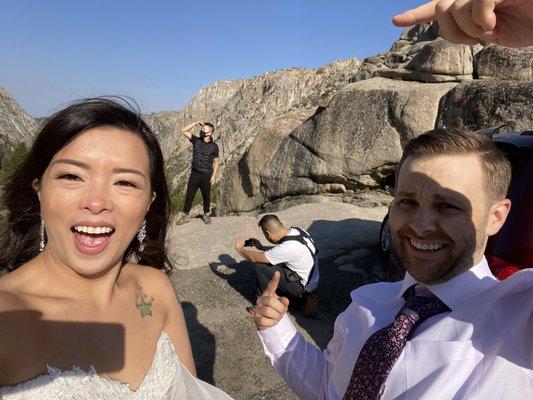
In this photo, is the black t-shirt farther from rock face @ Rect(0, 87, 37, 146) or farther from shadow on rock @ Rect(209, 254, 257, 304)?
rock face @ Rect(0, 87, 37, 146)

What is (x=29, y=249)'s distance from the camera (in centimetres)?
191

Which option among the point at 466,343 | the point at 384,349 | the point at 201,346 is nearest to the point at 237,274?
the point at 201,346

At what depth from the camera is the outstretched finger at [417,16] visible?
1151mm

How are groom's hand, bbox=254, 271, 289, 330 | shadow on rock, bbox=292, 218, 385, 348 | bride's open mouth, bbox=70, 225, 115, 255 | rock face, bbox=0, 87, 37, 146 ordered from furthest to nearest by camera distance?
1. rock face, bbox=0, 87, 37, 146
2. shadow on rock, bbox=292, 218, 385, 348
3. groom's hand, bbox=254, 271, 289, 330
4. bride's open mouth, bbox=70, 225, 115, 255

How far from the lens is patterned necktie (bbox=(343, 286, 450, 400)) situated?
4.71 feet

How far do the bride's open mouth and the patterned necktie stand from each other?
0.98 metres

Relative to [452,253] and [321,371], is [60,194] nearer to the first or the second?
[321,371]

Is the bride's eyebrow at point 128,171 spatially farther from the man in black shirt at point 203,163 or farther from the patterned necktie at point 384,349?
the man in black shirt at point 203,163

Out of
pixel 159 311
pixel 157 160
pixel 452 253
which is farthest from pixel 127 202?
pixel 452 253

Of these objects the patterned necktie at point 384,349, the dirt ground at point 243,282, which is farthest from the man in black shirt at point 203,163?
the patterned necktie at point 384,349

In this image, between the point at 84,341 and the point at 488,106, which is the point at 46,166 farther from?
the point at 488,106

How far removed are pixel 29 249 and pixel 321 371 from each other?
51.7 inches

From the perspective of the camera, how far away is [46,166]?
1715 mm

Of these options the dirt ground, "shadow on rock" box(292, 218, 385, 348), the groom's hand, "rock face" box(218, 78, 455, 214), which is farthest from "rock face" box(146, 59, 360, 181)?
the groom's hand
